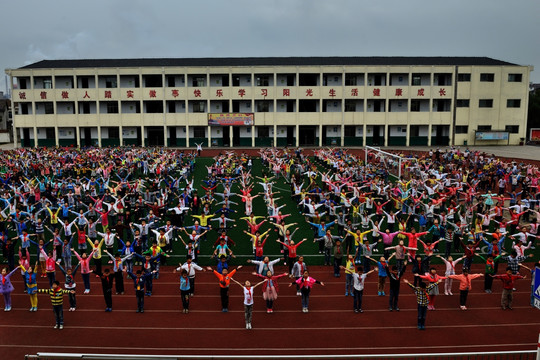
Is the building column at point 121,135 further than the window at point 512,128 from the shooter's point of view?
No

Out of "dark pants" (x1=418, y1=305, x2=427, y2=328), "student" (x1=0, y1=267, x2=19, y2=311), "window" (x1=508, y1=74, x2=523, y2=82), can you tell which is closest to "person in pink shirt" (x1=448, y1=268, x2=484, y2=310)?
"dark pants" (x1=418, y1=305, x2=427, y2=328)

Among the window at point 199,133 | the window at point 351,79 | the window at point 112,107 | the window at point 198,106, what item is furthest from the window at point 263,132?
the window at point 112,107

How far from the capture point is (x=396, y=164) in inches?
1302

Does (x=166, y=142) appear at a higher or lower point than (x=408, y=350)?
higher

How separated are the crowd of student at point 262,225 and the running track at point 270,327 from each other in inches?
14.0

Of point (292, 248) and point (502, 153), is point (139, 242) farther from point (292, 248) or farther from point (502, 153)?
point (502, 153)

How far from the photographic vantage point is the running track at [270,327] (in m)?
9.79

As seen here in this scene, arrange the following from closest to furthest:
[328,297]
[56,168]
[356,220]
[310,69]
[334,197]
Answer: [328,297], [356,220], [334,197], [56,168], [310,69]

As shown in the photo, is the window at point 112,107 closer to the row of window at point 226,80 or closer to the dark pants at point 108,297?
the row of window at point 226,80

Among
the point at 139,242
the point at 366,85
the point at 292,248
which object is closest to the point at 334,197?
the point at 292,248

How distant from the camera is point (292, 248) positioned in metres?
13.6

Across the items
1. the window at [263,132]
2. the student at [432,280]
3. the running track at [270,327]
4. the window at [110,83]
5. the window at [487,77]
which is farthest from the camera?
the window at [263,132]

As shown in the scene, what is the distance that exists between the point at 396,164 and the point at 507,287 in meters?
22.0

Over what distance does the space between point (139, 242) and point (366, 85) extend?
1709 inches
